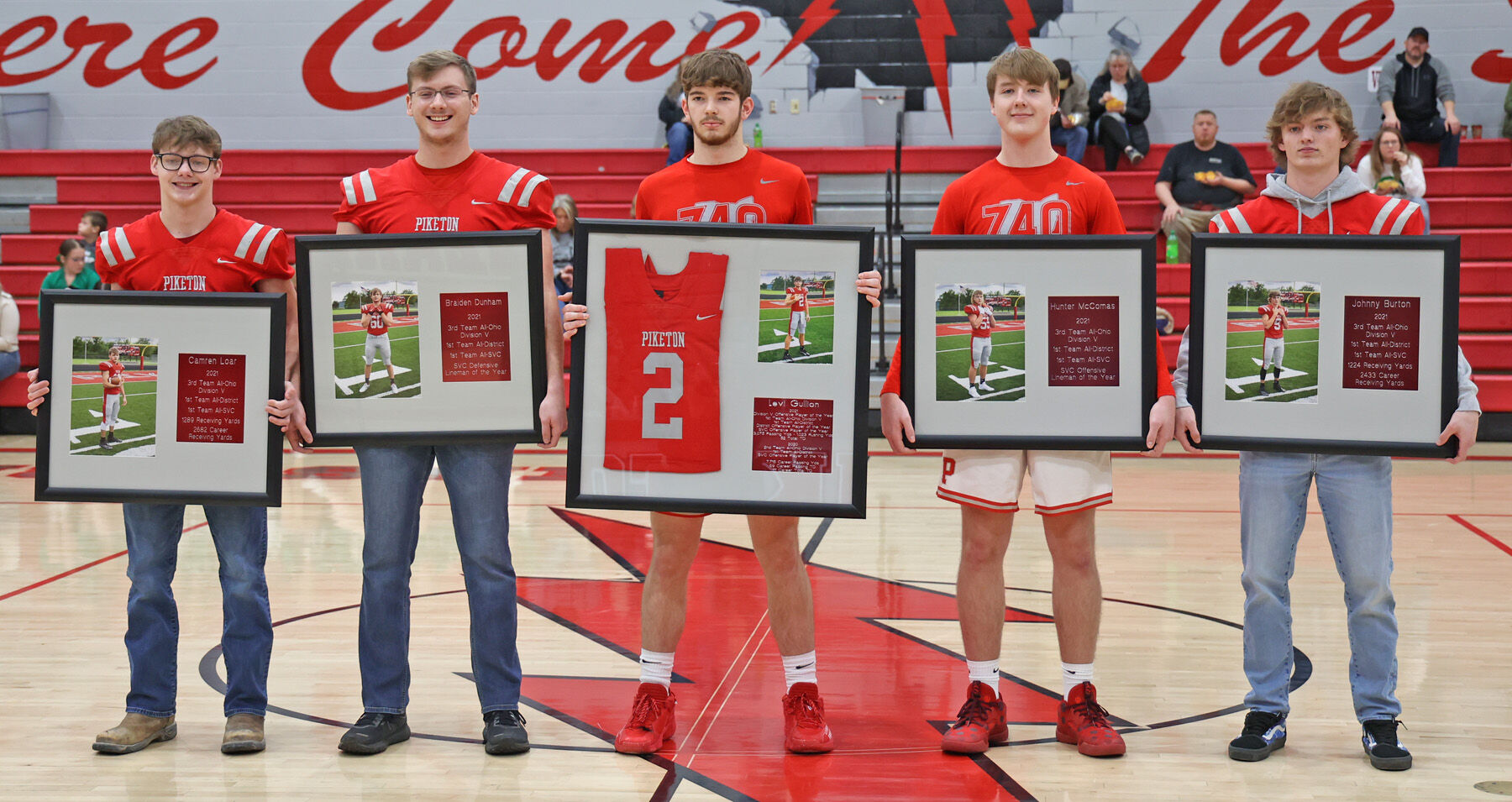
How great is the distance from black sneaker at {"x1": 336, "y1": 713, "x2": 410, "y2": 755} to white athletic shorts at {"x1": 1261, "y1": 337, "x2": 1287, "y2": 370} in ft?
7.36

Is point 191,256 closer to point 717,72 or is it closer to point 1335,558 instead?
point 717,72

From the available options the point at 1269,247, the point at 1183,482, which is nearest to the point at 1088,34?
the point at 1183,482

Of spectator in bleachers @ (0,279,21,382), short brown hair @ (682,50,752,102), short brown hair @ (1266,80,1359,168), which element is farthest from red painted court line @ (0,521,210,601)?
spectator in bleachers @ (0,279,21,382)

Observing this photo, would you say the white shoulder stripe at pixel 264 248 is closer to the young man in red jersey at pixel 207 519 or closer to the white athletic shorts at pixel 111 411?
the young man in red jersey at pixel 207 519

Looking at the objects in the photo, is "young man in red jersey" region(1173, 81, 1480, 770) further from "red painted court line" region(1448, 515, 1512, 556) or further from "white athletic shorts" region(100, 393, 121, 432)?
"red painted court line" region(1448, 515, 1512, 556)

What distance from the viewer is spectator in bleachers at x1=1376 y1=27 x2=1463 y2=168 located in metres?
10.6

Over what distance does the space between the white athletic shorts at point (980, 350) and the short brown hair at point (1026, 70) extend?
0.56 meters

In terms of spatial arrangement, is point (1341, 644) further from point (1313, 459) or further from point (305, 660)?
point (305, 660)

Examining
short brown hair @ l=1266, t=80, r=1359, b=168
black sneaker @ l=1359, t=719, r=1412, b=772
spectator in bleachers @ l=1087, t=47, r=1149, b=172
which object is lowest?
black sneaker @ l=1359, t=719, r=1412, b=772

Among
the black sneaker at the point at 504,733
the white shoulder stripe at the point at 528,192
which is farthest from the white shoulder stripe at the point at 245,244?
the black sneaker at the point at 504,733

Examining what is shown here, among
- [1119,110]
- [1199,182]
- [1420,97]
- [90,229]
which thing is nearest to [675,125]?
[1119,110]

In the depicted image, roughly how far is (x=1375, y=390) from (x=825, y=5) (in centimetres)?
997

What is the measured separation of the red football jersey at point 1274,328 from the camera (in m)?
2.96

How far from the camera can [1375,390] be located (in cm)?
292
